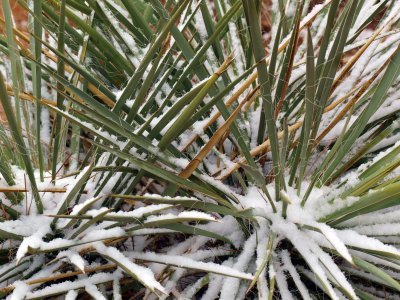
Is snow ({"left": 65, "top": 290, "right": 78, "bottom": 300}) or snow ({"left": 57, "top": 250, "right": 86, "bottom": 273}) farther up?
snow ({"left": 57, "top": 250, "right": 86, "bottom": 273})

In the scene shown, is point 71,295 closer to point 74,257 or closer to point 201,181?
point 74,257

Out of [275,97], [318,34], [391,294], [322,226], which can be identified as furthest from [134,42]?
[391,294]

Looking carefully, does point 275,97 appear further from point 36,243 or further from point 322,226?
point 36,243

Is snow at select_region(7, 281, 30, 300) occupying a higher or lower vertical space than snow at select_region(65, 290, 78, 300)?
higher

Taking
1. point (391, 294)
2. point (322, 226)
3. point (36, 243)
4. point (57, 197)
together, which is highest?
point (57, 197)

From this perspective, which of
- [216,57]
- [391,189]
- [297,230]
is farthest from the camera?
[216,57]

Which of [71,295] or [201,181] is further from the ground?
[201,181]

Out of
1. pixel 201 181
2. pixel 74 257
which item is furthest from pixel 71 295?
pixel 201 181

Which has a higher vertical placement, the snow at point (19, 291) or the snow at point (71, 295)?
the snow at point (19, 291)
